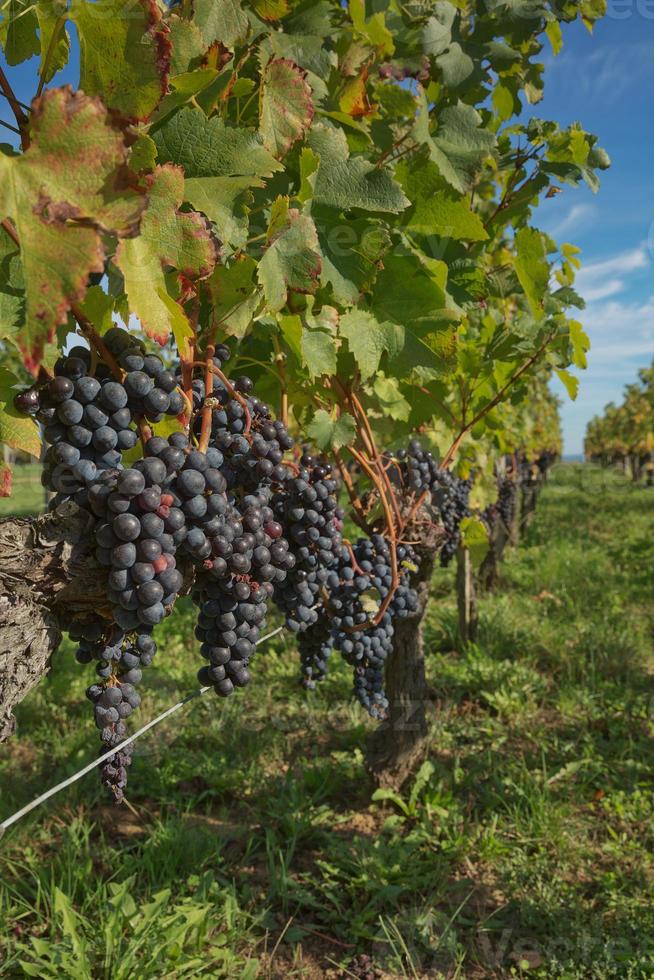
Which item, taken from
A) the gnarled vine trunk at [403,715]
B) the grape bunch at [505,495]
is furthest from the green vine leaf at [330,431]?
the grape bunch at [505,495]

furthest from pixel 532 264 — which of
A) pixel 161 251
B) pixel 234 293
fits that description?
pixel 161 251

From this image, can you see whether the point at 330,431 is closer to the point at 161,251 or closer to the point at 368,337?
the point at 368,337

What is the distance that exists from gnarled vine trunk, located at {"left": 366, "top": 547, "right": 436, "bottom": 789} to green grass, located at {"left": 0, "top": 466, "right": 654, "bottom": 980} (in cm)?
14

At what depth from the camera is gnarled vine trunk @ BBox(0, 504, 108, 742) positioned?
1.13m

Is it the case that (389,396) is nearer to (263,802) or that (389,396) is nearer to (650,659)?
(263,802)

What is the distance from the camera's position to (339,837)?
3.29 metres

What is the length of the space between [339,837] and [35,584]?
2.75 metres

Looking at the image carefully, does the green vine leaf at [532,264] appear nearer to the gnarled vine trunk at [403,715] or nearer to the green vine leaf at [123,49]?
the green vine leaf at [123,49]

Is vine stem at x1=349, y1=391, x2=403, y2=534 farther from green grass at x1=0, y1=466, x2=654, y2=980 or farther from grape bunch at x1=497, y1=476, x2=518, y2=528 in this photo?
grape bunch at x1=497, y1=476, x2=518, y2=528

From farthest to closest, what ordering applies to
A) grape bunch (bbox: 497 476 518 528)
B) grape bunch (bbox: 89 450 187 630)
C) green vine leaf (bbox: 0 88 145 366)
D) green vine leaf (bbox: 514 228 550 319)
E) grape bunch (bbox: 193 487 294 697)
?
1. grape bunch (bbox: 497 476 518 528)
2. green vine leaf (bbox: 514 228 550 319)
3. grape bunch (bbox: 193 487 294 697)
4. grape bunch (bbox: 89 450 187 630)
5. green vine leaf (bbox: 0 88 145 366)

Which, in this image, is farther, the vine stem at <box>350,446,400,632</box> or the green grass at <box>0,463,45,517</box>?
the vine stem at <box>350,446,400,632</box>

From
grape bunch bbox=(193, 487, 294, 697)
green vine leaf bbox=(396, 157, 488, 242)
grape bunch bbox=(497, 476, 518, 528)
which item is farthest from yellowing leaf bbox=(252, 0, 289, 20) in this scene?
grape bunch bbox=(497, 476, 518, 528)

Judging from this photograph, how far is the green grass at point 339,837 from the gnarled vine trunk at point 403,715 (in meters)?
0.14

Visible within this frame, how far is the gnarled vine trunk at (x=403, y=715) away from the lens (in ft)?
11.4
